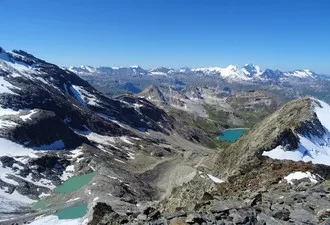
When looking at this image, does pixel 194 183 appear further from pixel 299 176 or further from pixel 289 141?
pixel 289 141

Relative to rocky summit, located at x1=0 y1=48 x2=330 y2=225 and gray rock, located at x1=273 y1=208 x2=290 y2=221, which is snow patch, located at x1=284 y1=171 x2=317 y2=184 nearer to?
rocky summit, located at x1=0 y1=48 x2=330 y2=225

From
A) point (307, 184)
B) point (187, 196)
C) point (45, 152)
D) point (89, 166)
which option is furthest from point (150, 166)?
point (307, 184)

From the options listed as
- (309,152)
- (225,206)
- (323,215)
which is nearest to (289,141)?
(309,152)

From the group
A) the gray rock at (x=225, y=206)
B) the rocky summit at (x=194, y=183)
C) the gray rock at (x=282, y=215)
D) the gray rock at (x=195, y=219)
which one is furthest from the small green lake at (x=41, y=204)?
the gray rock at (x=282, y=215)

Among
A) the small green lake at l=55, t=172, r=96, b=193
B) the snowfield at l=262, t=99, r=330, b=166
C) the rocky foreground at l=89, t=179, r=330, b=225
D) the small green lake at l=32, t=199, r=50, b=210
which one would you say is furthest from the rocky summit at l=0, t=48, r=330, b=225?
the small green lake at l=32, t=199, r=50, b=210

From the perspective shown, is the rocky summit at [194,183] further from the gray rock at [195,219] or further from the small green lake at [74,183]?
the small green lake at [74,183]

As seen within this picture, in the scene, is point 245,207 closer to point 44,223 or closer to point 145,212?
point 145,212
